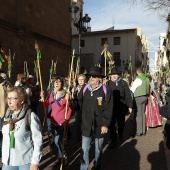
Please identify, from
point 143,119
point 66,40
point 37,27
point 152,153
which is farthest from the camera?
point 66,40

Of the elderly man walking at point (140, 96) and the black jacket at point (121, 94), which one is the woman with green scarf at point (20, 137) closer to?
the black jacket at point (121, 94)

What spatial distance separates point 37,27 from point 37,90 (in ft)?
39.3

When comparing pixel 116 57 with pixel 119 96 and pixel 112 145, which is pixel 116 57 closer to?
pixel 119 96

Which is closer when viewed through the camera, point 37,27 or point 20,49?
point 20,49

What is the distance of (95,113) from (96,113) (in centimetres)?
2

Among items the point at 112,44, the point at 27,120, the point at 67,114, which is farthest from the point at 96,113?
the point at 112,44

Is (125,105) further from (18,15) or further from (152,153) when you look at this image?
(18,15)

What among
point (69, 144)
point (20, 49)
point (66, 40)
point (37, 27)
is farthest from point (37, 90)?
point (66, 40)

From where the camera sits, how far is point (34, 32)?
18.8m

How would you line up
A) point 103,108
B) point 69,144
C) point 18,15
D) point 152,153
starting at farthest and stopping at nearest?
point 18,15, point 69,144, point 152,153, point 103,108

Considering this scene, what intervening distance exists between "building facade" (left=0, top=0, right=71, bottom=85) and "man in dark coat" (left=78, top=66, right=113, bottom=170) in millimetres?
11409

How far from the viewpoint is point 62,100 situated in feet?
16.4

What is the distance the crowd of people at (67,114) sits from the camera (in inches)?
113

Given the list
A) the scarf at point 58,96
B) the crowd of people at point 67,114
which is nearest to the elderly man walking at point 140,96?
the crowd of people at point 67,114
